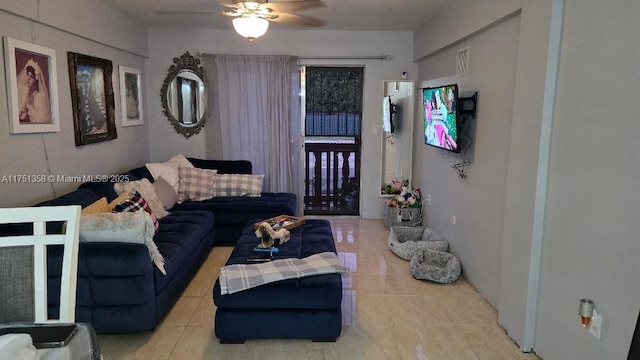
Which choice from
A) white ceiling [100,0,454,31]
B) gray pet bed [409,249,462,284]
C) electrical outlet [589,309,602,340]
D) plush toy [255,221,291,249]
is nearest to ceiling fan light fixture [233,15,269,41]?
white ceiling [100,0,454,31]

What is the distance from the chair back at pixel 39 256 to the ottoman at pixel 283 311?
115 cm

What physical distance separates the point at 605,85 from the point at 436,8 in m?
2.68

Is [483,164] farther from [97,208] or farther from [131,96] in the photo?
[131,96]

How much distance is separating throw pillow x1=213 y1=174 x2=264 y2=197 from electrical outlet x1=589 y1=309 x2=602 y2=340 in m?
3.79

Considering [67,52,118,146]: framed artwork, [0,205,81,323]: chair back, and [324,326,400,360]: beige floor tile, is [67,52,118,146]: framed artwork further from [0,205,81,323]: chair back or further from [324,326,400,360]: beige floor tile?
[324,326,400,360]: beige floor tile

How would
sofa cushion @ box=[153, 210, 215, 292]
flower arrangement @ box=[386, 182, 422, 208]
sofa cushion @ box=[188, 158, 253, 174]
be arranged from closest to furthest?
sofa cushion @ box=[153, 210, 215, 292]
flower arrangement @ box=[386, 182, 422, 208]
sofa cushion @ box=[188, 158, 253, 174]

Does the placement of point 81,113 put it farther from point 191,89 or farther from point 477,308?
point 477,308

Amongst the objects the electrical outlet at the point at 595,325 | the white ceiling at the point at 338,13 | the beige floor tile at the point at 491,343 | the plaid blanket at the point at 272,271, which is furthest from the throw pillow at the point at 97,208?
the electrical outlet at the point at 595,325

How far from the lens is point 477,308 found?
11.2ft

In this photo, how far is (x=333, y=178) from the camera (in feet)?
22.2

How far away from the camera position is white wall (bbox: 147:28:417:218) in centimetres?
574

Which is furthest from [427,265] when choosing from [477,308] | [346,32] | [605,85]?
[346,32]

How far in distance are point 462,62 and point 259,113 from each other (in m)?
2.70

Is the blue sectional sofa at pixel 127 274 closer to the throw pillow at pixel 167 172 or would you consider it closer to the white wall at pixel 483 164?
the throw pillow at pixel 167 172
